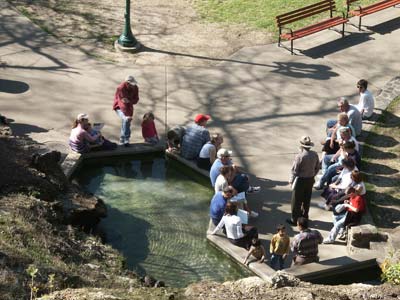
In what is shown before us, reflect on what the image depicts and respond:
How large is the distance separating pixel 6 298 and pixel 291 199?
22.0ft

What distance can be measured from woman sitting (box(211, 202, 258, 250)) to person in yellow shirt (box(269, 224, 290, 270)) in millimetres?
488

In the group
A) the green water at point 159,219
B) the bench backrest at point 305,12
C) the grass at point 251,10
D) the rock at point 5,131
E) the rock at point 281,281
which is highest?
the bench backrest at point 305,12

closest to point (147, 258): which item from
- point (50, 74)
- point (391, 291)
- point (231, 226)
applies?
point (231, 226)

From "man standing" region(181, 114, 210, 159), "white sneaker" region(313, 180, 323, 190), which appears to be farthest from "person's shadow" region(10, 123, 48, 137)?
"white sneaker" region(313, 180, 323, 190)

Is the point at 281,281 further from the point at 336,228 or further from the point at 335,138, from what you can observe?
the point at 335,138

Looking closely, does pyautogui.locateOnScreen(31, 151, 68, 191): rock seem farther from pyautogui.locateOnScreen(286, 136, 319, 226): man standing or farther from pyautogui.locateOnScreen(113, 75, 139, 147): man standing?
pyautogui.locateOnScreen(286, 136, 319, 226): man standing

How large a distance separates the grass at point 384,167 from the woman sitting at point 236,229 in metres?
2.41

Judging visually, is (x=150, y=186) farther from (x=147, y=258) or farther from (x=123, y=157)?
(x=147, y=258)

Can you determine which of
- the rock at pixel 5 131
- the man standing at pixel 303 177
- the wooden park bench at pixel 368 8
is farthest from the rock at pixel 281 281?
the wooden park bench at pixel 368 8

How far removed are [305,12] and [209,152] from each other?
25.1 ft

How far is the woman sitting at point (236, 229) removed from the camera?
1217cm

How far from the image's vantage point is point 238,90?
17953mm

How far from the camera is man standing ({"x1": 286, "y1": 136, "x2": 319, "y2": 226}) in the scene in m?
12.9

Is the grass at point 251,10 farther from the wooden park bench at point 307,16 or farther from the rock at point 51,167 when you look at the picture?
the rock at point 51,167
